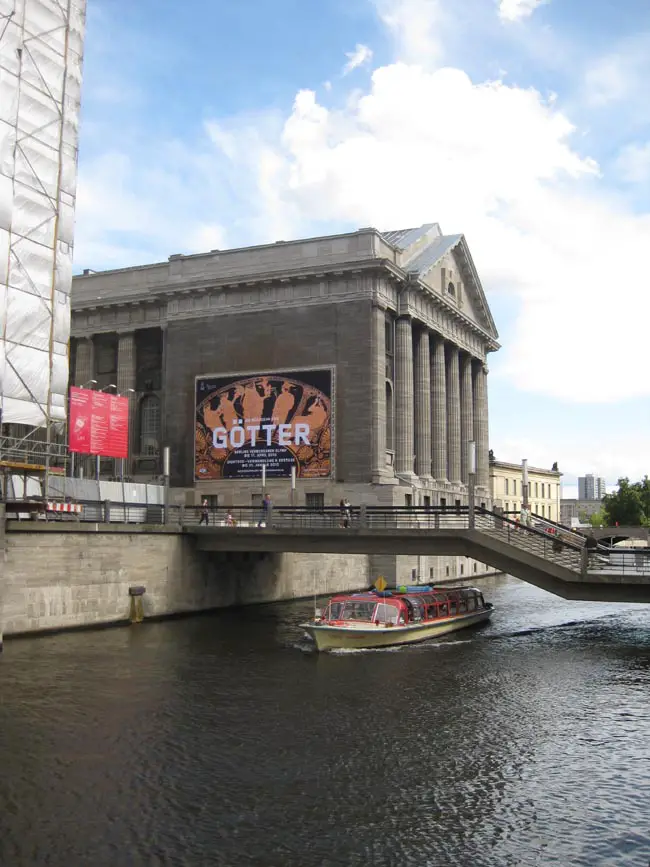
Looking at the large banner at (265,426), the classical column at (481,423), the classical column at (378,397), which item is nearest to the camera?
the classical column at (378,397)

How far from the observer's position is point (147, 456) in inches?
3120

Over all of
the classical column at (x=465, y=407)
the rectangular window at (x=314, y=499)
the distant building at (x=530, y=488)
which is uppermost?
the classical column at (x=465, y=407)

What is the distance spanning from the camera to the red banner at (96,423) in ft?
172

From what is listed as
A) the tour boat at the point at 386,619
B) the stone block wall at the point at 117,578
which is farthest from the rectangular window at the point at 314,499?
the tour boat at the point at 386,619

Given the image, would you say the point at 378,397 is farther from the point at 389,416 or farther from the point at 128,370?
the point at 128,370

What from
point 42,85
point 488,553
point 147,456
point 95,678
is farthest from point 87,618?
point 147,456

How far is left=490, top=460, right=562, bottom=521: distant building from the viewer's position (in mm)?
134488

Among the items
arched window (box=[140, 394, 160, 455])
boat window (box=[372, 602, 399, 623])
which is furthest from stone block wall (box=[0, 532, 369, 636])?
arched window (box=[140, 394, 160, 455])

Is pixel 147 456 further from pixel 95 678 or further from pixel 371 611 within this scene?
pixel 95 678

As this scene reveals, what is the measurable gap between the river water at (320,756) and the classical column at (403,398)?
34.9m

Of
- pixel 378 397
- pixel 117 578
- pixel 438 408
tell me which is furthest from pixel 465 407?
pixel 117 578

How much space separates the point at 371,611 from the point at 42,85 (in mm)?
32116

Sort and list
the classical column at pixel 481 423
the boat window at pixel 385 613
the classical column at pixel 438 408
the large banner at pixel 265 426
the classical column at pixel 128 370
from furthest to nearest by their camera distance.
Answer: the classical column at pixel 481 423 < the classical column at pixel 438 408 < the classical column at pixel 128 370 < the large banner at pixel 265 426 < the boat window at pixel 385 613

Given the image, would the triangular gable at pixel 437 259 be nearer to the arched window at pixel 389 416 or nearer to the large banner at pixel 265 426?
the arched window at pixel 389 416
